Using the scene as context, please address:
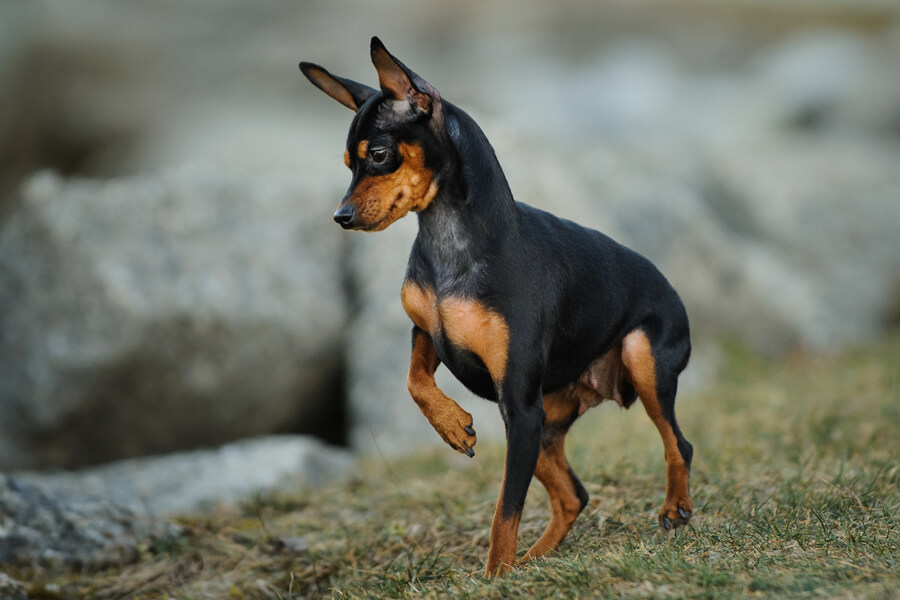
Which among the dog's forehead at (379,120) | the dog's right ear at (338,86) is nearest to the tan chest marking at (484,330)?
the dog's forehead at (379,120)

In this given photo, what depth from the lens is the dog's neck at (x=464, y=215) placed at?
365 centimetres

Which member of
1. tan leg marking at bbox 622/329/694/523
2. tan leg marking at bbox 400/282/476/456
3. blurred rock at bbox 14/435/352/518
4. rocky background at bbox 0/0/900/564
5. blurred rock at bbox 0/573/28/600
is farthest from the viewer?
rocky background at bbox 0/0/900/564

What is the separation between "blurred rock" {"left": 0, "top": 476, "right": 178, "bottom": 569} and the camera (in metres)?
4.74

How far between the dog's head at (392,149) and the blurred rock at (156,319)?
484 centimetres

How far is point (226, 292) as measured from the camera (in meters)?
8.30

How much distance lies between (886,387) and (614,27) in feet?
84.2

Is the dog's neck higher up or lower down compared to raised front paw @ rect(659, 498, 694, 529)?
higher up

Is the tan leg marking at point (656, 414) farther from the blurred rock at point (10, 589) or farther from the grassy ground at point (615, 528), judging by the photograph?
the blurred rock at point (10, 589)

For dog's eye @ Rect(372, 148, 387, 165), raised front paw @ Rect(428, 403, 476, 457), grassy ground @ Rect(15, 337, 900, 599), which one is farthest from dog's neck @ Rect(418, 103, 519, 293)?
grassy ground @ Rect(15, 337, 900, 599)

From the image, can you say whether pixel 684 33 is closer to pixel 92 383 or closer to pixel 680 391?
pixel 680 391

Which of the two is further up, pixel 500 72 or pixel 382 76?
pixel 500 72

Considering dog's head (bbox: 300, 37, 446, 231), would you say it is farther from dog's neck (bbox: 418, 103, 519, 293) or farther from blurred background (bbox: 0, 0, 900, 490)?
blurred background (bbox: 0, 0, 900, 490)

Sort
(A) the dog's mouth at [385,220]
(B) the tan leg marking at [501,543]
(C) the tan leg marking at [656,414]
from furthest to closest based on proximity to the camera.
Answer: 1. (C) the tan leg marking at [656,414]
2. (B) the tan leg marking at [501,543]
3. (A) the dog's mouth at [385,220]

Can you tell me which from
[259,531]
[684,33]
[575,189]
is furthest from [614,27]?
[259,531]
